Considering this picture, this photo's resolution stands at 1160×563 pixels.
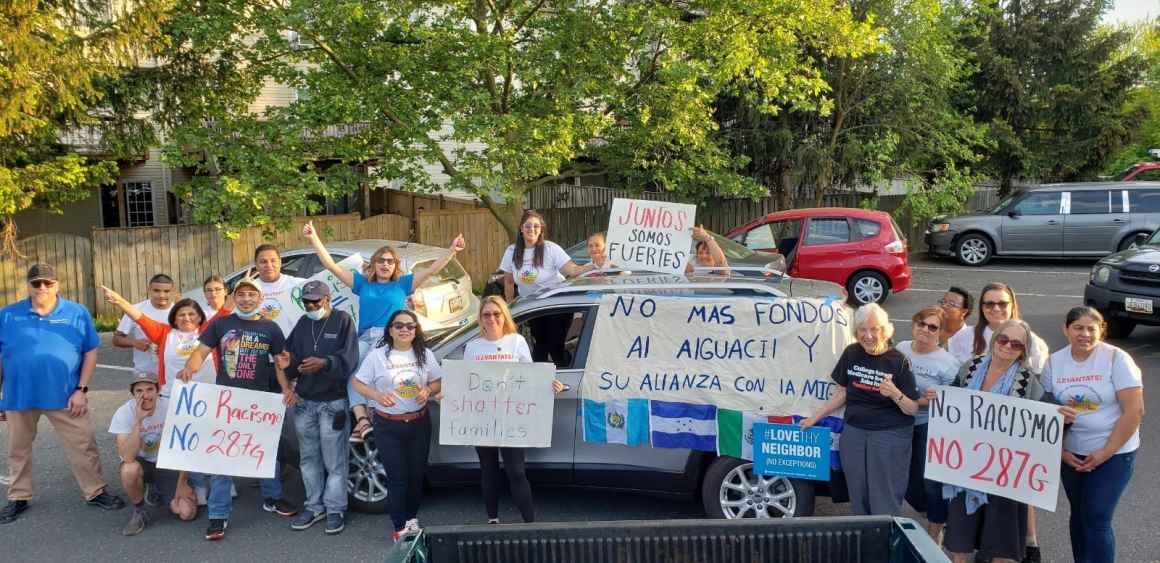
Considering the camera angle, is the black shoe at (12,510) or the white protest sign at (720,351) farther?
the black shoe at (12,510)

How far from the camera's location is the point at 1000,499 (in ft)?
16.4

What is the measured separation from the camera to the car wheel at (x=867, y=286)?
14.6m

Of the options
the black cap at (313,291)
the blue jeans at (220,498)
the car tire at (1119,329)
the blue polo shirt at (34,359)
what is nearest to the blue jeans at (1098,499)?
the black cap at (313,291)

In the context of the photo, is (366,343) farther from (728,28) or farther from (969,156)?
(969,156)

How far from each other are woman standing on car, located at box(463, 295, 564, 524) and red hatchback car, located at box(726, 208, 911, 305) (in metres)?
9.25

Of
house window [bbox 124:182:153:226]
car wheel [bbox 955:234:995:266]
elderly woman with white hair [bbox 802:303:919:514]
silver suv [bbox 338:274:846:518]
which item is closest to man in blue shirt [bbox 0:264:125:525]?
silver suv [bbox 338:274:846:518]

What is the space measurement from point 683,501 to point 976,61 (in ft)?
64.1

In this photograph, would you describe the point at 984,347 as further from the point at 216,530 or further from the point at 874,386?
the point at 216,530

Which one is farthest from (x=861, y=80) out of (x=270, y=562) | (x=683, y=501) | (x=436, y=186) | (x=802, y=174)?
(x=270, y=562)

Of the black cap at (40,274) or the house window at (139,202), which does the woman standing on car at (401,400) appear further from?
the house window at (139,202)

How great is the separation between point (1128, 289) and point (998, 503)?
23.9ft

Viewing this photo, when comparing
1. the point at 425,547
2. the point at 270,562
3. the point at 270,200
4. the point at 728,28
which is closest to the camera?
the point at 425,547

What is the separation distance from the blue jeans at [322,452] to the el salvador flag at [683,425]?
2.04m

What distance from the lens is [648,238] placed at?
8.47 meters
